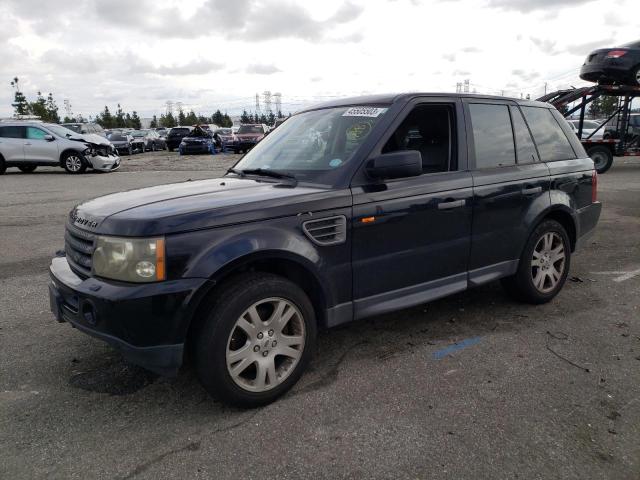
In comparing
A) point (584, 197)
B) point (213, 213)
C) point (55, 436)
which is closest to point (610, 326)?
point (584, 197)

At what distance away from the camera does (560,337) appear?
12.4 feet

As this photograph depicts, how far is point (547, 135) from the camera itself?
4.50 metres

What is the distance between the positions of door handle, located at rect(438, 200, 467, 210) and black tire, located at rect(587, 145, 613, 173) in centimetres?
1424

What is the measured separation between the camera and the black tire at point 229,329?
8.59 ft

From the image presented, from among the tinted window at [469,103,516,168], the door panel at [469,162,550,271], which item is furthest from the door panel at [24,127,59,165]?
the door panel at [469,162,550,271]

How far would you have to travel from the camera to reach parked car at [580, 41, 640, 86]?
548 inches

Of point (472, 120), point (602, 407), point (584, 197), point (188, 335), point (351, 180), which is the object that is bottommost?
point (602, 407)

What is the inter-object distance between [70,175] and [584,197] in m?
15.9

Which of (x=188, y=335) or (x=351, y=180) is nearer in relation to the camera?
(x=188, y=335)

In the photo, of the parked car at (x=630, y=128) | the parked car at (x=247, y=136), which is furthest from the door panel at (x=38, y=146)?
the parked car at (x=630, y=128)

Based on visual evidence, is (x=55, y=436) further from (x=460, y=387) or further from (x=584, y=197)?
(x=584, y=197)

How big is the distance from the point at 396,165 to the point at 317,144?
2.57 feet

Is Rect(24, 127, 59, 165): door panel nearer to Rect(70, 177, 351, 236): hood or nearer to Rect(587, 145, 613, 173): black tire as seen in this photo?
Rect(70, 177, 351, 236): hood

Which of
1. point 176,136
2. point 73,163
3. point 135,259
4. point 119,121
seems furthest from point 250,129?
point 119,121
